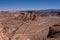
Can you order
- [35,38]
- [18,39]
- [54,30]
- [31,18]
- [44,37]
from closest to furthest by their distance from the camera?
[18,39]
[35,38]
[44,37]
[54,30]
[31,18]

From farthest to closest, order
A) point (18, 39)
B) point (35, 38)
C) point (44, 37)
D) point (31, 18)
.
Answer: point (31, 18)
point (44, 37)
point (35, 38)
point (18, 39)

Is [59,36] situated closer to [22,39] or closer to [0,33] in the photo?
[22,39]

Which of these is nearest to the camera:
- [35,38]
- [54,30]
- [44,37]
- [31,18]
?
[35,38]

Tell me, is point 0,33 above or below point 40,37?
above

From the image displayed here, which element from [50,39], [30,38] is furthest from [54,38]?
[30,38]

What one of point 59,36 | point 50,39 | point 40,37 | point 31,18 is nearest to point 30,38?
point 40,37

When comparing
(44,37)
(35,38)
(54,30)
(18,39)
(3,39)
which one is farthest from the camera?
(54,30)

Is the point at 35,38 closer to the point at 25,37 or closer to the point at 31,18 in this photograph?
the point at 25,37

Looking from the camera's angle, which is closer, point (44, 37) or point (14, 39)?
point (14, 39)

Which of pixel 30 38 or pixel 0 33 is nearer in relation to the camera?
pixel 0 33
